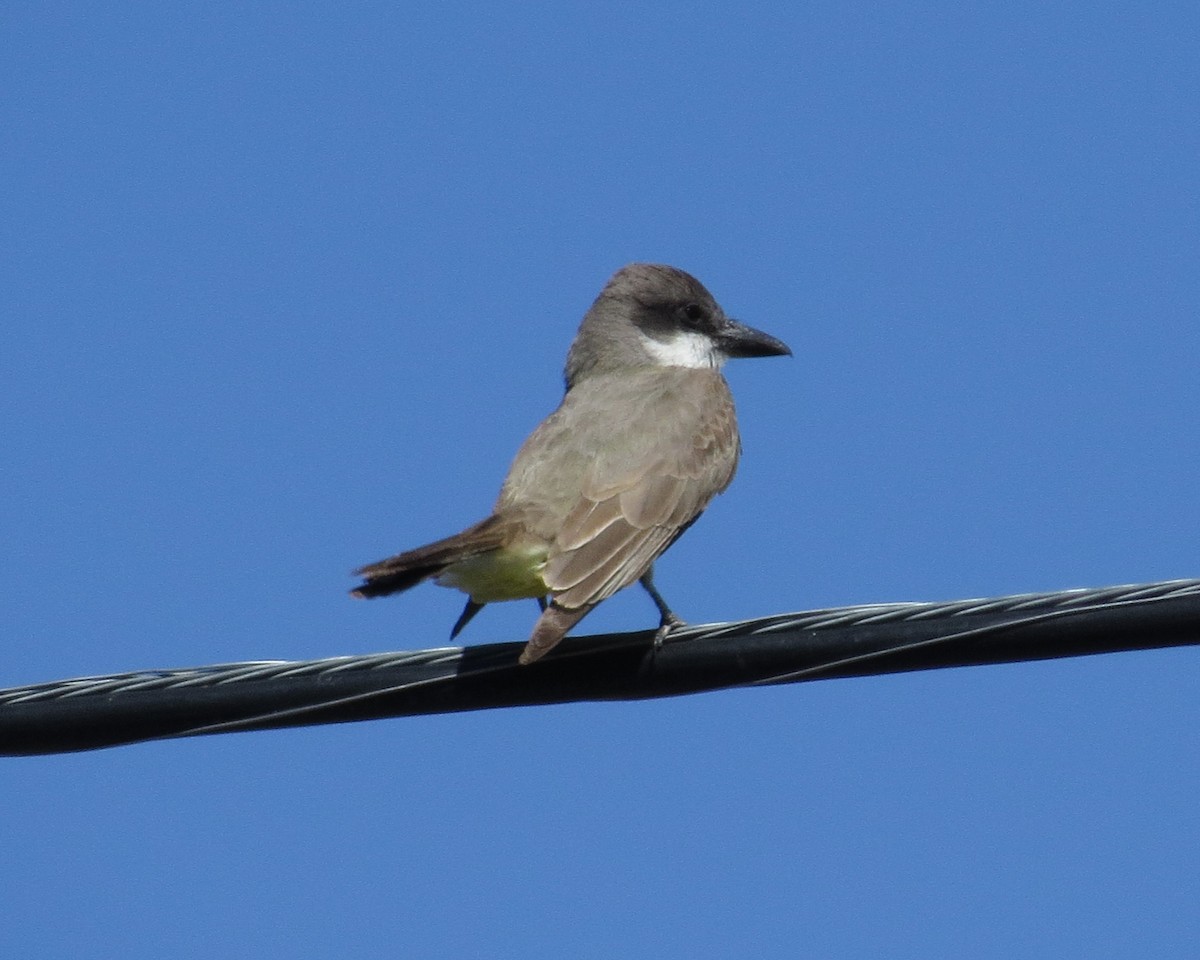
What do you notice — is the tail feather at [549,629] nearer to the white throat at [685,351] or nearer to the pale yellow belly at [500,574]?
the pale yellow belly at [500,574]

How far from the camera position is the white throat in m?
9.60

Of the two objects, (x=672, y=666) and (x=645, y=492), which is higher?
(x=645, y=492)

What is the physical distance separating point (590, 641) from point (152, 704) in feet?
5.07

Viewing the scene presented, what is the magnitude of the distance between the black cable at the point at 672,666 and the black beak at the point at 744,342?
4.55 meters

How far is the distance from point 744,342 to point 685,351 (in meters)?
0.38

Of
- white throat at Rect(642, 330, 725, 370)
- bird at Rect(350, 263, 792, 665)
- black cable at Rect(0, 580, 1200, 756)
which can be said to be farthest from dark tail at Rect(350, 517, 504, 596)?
white throat at Rect(642, 330, 725, 370)

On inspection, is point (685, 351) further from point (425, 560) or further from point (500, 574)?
point (425, 560)

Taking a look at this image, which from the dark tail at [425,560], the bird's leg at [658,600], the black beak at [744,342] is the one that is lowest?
the bird's leg at [658,600]

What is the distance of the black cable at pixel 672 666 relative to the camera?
486 centimetres

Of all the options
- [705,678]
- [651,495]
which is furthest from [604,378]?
[705,678]

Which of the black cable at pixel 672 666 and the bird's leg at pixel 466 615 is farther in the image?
the bird's leg at pixel 466 615

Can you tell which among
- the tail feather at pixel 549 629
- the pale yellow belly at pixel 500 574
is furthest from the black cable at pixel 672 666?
the pale yellow belly at pixel 500 574

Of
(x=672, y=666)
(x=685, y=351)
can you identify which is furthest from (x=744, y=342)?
(x=672, y=666)

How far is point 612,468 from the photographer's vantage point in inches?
308
